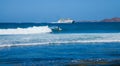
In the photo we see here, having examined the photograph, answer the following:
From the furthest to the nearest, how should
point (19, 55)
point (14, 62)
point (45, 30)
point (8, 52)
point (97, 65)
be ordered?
point (45, 30)
point (8, 52)
point (19, 55)
point (14, 62)
point (97, 65)

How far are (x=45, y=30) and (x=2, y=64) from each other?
116 ft

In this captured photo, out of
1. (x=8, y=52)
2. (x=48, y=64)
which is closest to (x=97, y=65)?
(x=48, y=64)

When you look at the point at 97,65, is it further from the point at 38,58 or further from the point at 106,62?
the point at 38,58

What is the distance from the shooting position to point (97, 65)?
15859 millimetres

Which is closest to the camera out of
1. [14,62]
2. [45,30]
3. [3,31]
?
[14,62]

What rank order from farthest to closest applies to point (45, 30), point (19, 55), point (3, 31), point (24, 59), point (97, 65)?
1. point (45, 30)
2. point (3, 31)
3. point (19, 55)
4. point (24, 59)
5. point (97, 65)

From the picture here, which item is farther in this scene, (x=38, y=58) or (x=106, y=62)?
(x=38, y=58)

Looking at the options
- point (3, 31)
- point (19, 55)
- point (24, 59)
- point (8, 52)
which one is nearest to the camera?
point (24, 59)

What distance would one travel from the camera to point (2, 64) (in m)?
16.8

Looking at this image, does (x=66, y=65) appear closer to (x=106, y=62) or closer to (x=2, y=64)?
(x=106, y=62)

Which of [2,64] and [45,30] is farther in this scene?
[45,30]

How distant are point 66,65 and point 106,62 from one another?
228 centimetres

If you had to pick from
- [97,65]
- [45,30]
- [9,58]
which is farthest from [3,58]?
[45,30]

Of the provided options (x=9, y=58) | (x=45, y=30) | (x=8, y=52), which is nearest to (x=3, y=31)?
(x=45, y=30)
